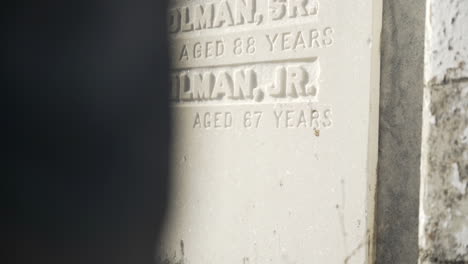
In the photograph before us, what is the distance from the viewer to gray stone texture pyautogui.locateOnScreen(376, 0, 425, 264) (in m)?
1.82

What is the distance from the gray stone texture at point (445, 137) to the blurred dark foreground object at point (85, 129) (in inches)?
47.1

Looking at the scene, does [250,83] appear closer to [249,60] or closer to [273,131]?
[249,60]

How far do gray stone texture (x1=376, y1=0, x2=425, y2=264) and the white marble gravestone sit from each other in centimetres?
4

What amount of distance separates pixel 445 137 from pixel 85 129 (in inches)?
67.0

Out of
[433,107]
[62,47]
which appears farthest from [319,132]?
[62,47]

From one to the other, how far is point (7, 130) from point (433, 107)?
7.21 ft

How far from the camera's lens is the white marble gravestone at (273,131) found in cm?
185

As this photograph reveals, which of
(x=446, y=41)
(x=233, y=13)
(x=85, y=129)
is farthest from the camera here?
(x=85, y=129)

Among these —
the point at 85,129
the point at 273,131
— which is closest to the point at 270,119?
the point at 273,131

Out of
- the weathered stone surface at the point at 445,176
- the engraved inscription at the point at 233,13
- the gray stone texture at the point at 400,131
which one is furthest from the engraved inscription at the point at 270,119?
the weathered stone surface at the point at 445,176

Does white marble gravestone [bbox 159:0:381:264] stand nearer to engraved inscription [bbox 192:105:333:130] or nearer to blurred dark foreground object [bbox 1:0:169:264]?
engraved inscription [bbox 192:105:333:130]

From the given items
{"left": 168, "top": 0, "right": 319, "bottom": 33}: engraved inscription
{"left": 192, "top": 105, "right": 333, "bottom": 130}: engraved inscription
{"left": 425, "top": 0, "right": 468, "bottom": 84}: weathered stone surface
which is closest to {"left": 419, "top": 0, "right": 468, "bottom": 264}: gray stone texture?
{"left": 425, "top": 0, "right": 468, "bottom": 84}: weathered stone surface

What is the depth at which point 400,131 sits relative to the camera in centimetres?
183

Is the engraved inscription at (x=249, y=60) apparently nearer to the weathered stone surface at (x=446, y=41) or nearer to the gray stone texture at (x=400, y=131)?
the gray stone texture at (x=400, y=131)
